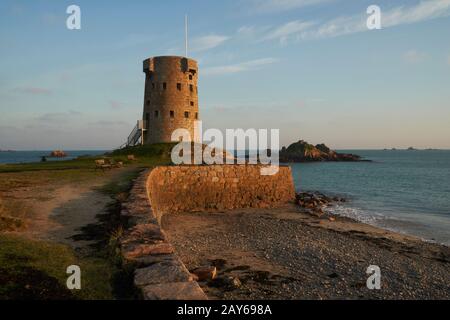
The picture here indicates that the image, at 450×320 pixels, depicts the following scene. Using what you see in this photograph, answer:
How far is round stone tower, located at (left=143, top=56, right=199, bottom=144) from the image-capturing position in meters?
40.5

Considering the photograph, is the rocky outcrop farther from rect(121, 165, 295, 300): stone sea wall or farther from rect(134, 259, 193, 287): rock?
rect(134, 259, 193, 287): rock

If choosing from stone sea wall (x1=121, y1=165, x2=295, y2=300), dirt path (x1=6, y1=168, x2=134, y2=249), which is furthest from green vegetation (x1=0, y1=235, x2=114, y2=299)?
dirt path (x1=6, y1=168, x2=134, y2=249)

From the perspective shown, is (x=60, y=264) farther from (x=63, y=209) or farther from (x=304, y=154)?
(x=304, y=154)

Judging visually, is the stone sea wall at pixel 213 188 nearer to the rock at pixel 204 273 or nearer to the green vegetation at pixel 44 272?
the rock at pixel 204 273

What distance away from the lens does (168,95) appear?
4050cm

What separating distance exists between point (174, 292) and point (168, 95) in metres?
37.3

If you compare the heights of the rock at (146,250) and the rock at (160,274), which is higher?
the rock at (146,250)

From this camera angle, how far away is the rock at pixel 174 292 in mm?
4629

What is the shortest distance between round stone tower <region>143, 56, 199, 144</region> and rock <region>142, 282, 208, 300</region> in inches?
1432

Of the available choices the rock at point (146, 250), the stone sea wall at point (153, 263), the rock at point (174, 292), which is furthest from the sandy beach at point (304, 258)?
the rock at point (174, 292)

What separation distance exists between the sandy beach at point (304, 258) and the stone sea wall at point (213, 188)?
227 centimetres

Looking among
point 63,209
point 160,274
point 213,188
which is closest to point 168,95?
point 213,188
